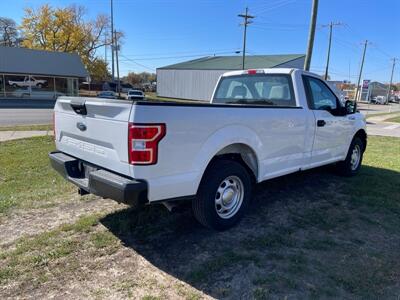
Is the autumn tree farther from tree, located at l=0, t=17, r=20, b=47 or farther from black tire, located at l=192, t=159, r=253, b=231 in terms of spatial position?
black tire, located at l=192, t=159, r=253, b=231

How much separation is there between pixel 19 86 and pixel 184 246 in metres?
39.9

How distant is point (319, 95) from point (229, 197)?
8.02 feet

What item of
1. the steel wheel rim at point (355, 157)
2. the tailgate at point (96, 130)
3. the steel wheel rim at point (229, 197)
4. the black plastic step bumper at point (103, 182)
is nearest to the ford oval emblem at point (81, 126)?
the tailgate at point (96, 130)

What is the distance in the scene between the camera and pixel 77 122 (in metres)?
3.65

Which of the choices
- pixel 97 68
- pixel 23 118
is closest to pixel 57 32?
pixel 97 68

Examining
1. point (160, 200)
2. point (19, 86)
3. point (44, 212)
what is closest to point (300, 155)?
point (160, 200)

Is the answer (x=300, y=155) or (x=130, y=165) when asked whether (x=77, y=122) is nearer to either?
(x=130, y=165)

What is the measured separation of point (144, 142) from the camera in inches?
112

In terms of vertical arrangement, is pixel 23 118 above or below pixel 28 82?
below

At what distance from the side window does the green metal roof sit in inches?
1587

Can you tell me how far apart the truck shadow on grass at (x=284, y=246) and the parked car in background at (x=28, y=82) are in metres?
38.6

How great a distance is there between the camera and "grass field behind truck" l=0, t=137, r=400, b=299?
2.88m

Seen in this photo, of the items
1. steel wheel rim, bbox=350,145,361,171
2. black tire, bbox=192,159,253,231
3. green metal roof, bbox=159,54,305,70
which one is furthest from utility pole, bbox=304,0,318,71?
green metal roof, bbox=159,54,305,70

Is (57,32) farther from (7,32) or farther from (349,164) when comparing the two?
(349,164)
